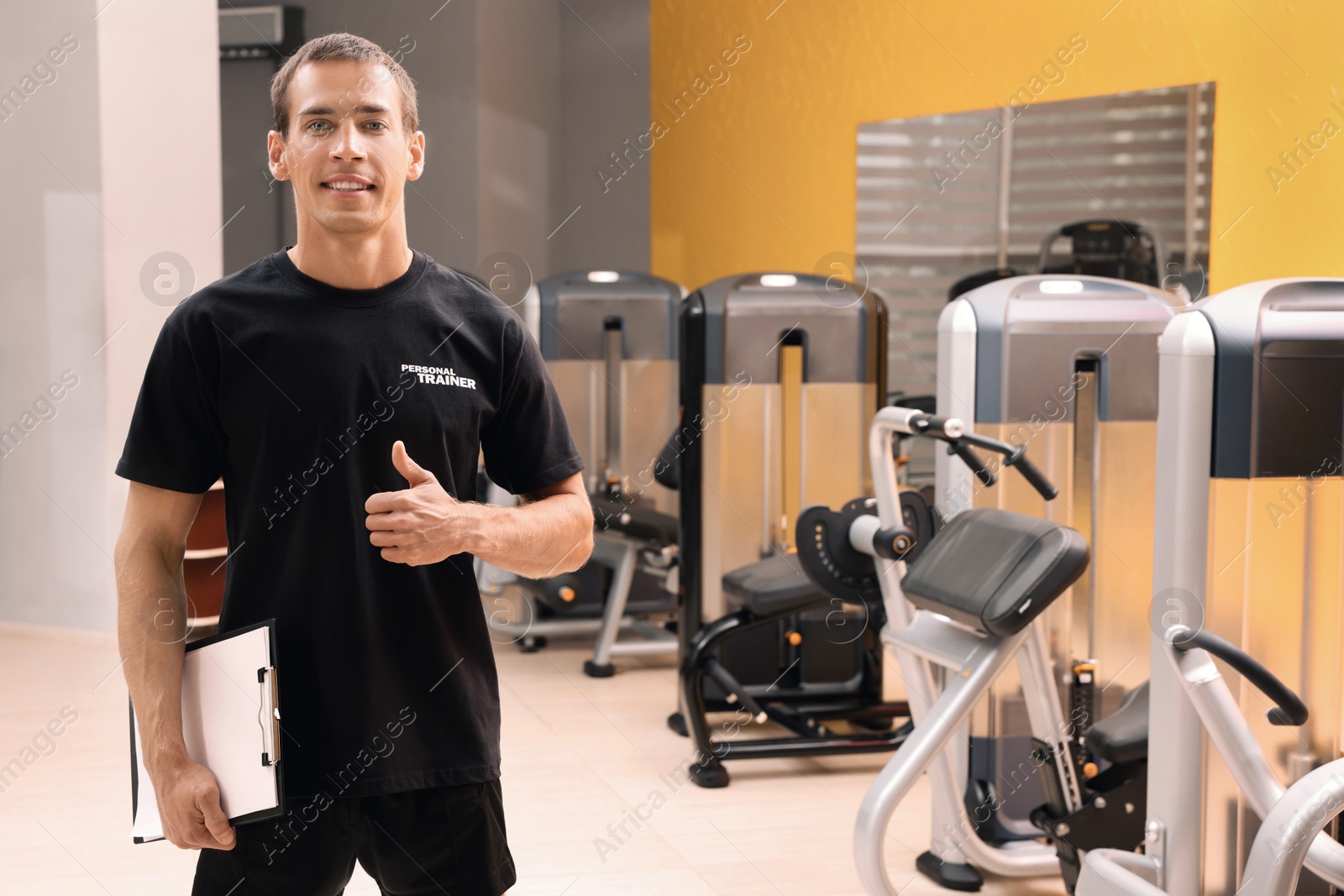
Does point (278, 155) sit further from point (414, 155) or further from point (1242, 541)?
point (1242, 541)

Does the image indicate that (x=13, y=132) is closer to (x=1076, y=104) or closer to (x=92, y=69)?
(x=92, y=69)

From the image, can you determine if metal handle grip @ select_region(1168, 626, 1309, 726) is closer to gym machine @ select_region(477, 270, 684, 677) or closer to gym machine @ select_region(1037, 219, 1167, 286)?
gym machine @ select_region(1037, 219, 1167, 286)

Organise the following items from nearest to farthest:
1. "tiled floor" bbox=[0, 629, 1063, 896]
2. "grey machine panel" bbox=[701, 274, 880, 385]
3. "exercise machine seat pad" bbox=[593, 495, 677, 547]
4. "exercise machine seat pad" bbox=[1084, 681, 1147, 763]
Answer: "exercise machine seat pad" bbox=[1084, 681, 1147, 763] < "tiled floor" bbox=[0, 629, 1063, 896] < "grey machine panel" bbox=[701, 274, 880, 385] < "exercise machine seat pad" bbox=[593, 495, 677, 547]

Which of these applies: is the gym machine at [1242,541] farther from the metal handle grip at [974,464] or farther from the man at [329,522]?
the man at [329,522]

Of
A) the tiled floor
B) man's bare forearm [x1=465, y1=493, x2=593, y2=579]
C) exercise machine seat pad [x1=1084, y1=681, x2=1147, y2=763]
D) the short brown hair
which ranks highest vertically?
the short brown hair

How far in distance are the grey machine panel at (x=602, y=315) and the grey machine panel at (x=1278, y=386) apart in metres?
3.21

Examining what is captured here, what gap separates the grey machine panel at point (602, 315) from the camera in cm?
513

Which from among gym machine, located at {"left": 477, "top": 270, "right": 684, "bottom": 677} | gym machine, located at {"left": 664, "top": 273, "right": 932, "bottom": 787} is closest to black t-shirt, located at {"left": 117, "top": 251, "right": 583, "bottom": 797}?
gym machine, located at {"left": 664, "top": 273, "right": 932, "bottom": 787}

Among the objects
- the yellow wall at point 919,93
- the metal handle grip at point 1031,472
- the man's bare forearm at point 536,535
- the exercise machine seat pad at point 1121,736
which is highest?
the yellow wall at point 919,93

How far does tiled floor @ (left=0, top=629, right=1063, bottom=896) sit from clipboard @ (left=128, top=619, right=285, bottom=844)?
5.43 ft

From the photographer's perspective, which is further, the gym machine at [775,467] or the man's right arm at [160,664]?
the gym machine at [775,467]

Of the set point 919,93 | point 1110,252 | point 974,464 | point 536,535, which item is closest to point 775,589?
point 974,464

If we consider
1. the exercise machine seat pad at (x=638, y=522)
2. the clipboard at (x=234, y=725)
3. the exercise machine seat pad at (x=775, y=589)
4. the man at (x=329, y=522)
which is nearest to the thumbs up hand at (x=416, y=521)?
the man at (x=329, y=522)

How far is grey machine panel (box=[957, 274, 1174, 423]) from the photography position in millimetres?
2973
